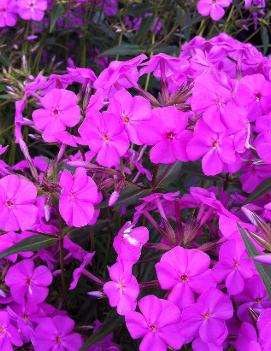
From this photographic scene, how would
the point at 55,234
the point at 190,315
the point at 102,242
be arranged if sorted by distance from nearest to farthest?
the point at 190,315 → the point at 55,234 → the point at 102,242

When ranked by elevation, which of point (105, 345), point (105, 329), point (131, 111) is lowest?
point (105, 345)

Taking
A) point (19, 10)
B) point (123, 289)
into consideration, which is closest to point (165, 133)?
point (123, 289)

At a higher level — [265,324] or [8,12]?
[265,324]

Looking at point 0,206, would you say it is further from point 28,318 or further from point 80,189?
point 28,318

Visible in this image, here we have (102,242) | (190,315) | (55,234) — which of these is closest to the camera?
(190,315)

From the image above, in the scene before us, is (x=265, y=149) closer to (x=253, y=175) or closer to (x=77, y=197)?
(x=253, y=175)

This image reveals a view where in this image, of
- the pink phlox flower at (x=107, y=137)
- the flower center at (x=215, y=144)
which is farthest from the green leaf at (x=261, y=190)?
the pink phlox flower at (x=107, y=137)

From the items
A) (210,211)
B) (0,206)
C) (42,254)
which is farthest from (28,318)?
(210,211)
